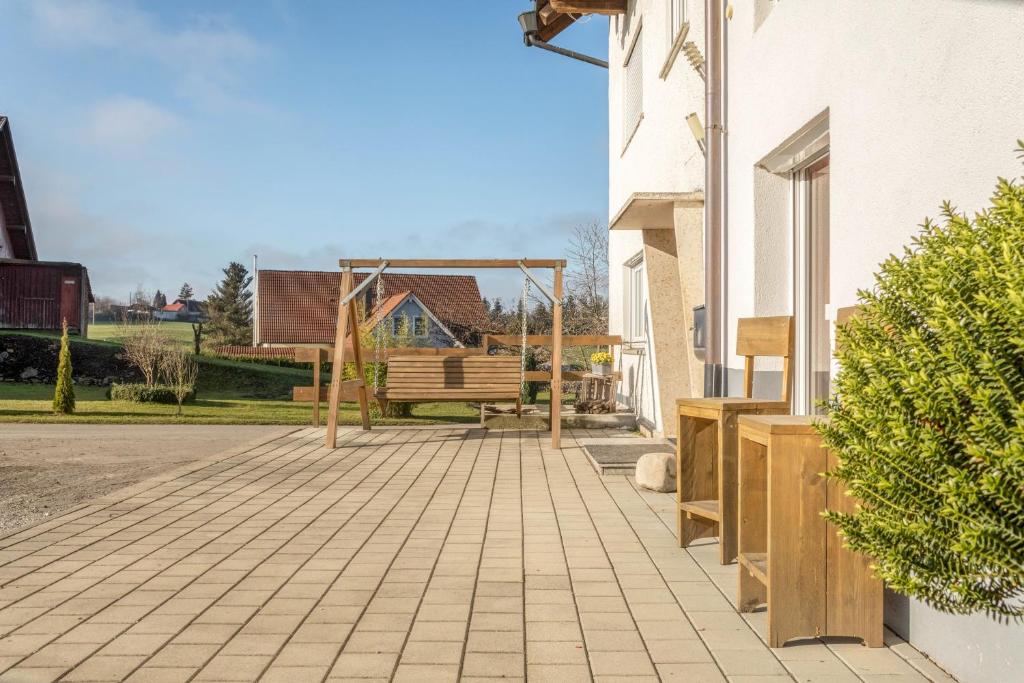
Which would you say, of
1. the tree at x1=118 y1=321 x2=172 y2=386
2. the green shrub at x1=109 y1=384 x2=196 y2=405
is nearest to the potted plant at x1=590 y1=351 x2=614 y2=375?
the green shrub at x1=109 y1=384 x2=196 y2=405

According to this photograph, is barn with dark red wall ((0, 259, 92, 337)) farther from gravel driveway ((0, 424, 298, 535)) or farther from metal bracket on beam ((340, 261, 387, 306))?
metal bracket on beam ((340, 261, 387, 306))

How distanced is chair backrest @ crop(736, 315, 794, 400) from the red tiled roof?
37279mm

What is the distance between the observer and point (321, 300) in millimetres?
47094

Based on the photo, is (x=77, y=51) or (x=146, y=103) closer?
(x=77, y=51)

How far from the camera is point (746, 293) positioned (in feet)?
21.1

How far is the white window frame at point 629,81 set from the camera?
11.6 m

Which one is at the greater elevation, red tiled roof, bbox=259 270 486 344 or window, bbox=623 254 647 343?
red tiled roof, bbox=259 270 486 344

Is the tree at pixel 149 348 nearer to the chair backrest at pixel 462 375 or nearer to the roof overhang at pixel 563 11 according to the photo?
the roof overhang at pixel 563 11

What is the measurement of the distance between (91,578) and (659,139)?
7.39m

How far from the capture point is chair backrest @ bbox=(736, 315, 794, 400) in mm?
4848

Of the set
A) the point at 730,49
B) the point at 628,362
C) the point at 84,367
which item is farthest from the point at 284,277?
the point at 730,49

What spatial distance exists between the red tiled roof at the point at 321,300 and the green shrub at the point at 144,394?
2313 cm

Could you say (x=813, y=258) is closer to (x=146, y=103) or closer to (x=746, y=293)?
(x=746, y=293)

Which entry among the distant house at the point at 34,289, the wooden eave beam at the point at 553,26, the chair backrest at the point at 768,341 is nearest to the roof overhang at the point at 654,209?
the chair backrest at the point at 768,341
